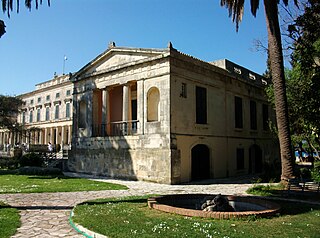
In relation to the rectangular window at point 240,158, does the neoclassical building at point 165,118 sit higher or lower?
higher

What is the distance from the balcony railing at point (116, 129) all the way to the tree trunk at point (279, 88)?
29.5 feet

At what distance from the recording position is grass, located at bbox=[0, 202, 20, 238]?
6569 millimetres

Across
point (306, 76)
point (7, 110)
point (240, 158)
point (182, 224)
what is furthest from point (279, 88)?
point (7, 110)

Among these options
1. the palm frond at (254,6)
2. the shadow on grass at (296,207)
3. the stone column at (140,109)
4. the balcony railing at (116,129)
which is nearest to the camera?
the shadow on grass at (296,207)

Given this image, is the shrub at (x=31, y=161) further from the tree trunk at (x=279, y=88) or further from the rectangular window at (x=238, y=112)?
the tree trunk at (x=279, y=88)

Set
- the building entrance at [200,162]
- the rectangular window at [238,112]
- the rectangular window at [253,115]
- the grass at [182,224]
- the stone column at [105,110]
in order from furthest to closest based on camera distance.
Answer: the rectangular window at [253,115]
the rectangular window at [238,112]
the stone column at [105,110]
the building entrance at [200,162]
the grass at [182,224]

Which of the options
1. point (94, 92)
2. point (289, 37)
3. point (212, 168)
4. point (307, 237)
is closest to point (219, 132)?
point (212, 168)

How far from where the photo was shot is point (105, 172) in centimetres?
2166

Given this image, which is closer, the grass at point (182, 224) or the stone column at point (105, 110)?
the grass at point (182, 224)

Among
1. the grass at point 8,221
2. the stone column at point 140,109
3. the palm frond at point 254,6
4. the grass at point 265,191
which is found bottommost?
the grass at point 265,191

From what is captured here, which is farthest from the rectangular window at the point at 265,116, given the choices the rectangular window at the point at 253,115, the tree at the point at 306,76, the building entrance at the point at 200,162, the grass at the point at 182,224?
the grass at the point at 182,224

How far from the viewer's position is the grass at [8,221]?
6569 mm

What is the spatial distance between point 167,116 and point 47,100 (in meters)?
40.0

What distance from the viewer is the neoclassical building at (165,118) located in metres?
18.4
